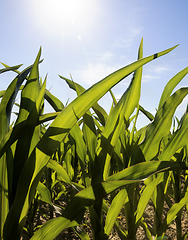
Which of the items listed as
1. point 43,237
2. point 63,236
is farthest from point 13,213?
point 63,236

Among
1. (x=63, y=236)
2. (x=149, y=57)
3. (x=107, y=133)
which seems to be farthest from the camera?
(x=63, y=236)

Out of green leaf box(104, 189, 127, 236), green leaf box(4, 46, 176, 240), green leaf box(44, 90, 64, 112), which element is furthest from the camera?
green leaf box(44, 90, 64, 112)

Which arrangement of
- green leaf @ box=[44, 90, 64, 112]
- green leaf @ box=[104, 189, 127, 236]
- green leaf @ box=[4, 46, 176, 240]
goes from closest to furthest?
1. green leaf @ box=[4, 46, 176, 240]
2. green leaf @ box=[104, 189, 127, 236]
3. green leaf @ box=[44, 90, 64, 112]

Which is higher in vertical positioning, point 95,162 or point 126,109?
point 126,109

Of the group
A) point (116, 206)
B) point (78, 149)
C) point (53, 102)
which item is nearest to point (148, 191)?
point (116, 206)

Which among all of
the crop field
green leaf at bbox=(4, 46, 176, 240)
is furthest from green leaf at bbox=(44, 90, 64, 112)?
green leaf at bbox=(4, 46, 176, 240)

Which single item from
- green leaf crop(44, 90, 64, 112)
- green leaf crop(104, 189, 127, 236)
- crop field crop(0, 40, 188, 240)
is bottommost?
green leaf crop(104, 189, 127, 236)

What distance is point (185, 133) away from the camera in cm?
51

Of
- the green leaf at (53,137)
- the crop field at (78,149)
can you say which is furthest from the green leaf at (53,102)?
the green leaf at (53,137)

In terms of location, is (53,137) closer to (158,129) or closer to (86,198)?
(86,198)

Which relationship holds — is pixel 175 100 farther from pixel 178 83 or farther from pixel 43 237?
pixel 43 237

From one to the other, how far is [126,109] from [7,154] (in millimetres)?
295

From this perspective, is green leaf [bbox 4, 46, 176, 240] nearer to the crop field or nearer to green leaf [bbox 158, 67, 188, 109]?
the crop field

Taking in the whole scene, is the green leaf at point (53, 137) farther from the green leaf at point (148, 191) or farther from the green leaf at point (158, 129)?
the green leaf at point (148, 191)
